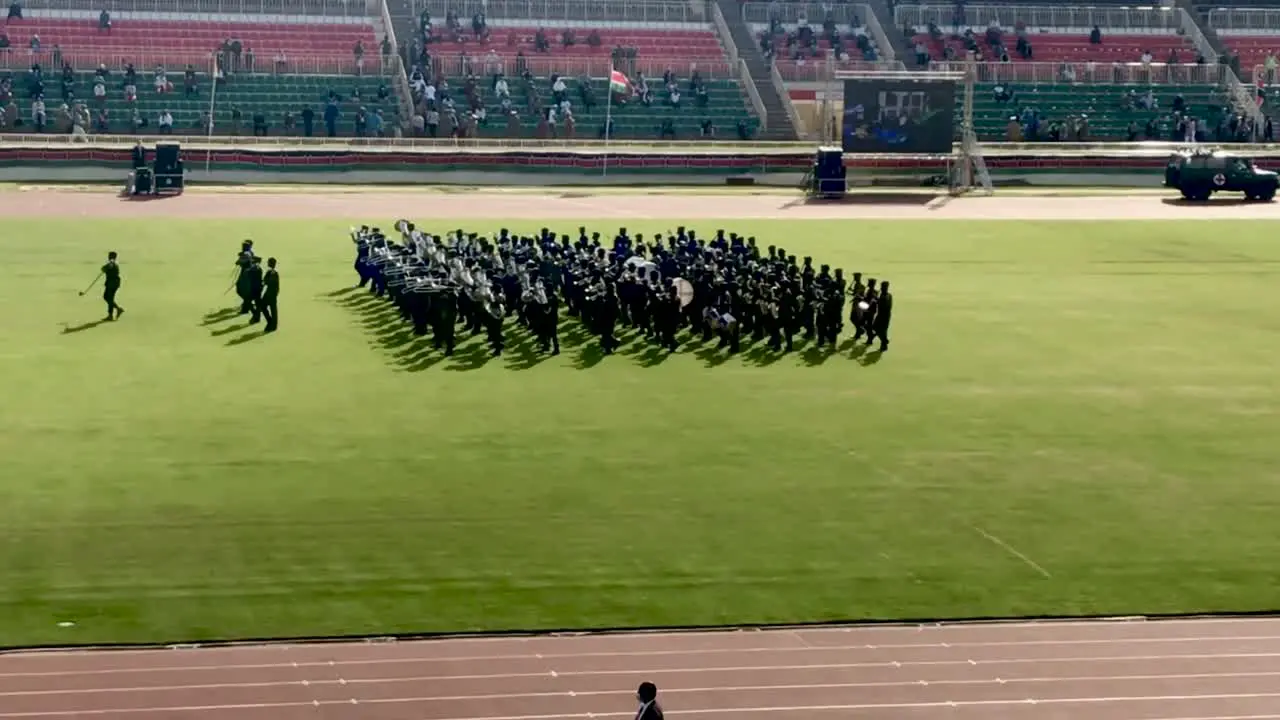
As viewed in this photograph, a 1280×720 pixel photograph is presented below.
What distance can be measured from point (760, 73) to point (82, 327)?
142ft

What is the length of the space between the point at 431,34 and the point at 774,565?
175ft

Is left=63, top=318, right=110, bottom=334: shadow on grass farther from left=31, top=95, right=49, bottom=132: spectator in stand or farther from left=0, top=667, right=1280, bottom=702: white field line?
left=31, top=95, right=49, bottom=132: spectator in stand

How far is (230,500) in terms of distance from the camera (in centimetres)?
1830

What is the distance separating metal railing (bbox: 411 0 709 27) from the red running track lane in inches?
2246

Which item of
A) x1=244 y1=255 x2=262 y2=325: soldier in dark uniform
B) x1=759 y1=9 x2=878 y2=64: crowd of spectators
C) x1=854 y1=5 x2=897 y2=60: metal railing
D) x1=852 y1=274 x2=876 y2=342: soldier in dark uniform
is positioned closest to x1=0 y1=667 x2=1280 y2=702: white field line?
x1=852 y1=274 x2=876 y2=342: soldier in dark uniform

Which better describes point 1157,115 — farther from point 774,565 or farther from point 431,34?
point 774,565

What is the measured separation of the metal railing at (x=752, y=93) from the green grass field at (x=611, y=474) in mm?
34260

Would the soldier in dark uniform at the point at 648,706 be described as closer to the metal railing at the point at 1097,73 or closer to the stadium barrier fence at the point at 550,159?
the stadium barrier fence at the point at 550,159

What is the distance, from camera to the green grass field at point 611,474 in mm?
15734

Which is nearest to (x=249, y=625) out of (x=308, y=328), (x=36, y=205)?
(x=308, y=328)

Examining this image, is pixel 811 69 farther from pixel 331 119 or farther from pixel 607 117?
pixel 331 119

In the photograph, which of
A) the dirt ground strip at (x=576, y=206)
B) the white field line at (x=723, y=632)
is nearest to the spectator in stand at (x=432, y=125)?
the dirt ground strip at (x=576, y=206)

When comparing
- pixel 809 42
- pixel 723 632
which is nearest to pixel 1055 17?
pixel 809 42

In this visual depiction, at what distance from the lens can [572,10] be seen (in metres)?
71.2
